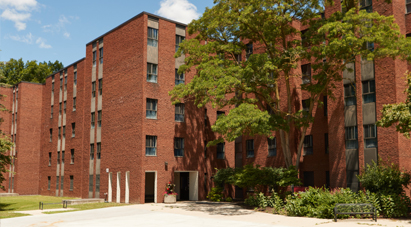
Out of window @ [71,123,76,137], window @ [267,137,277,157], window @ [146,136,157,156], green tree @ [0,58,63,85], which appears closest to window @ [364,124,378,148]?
window @ [267,137,277,157]

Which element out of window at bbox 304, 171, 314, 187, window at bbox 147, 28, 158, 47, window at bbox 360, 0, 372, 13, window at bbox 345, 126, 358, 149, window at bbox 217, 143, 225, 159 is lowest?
window at bbox 304, 171, 314, 187

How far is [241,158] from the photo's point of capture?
3978 centimetres

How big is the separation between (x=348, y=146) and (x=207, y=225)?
15543 millimetres

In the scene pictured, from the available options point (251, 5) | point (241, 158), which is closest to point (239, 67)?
point (251, 5)

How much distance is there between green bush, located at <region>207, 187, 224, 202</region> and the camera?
1369 inches

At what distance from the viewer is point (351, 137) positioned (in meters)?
29.7

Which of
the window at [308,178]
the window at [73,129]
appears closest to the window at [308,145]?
the window at [308,178]

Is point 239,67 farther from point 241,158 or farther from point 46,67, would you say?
point 46,67

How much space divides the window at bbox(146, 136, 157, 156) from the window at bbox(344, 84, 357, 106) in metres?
15.6

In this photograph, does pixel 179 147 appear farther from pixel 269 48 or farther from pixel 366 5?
pixel 366 5

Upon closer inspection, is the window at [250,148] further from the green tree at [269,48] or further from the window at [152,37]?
the window at [152,37]

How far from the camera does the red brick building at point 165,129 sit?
94.5ft

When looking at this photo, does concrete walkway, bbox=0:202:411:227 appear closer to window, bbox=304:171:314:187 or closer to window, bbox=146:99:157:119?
window, bbox=146:99:157:119

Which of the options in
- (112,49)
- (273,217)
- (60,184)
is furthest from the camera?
(60,184)
